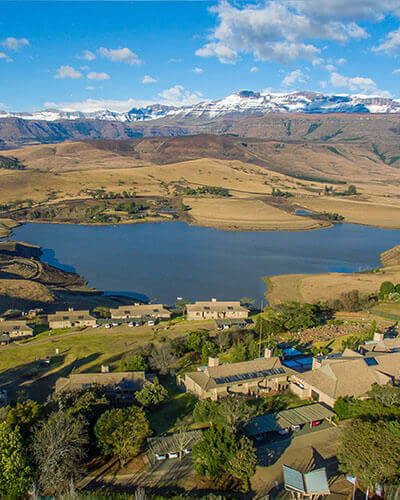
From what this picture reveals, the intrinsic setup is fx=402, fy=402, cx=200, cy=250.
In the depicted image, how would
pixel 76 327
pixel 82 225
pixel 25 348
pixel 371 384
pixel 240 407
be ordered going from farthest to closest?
pixel 82 225, pixel 76 327, pixel 25 348, pixel 371 384, pixel 240 407

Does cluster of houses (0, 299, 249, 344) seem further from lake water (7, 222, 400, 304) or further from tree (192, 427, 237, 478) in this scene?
tree (192, 427, 237, 478)

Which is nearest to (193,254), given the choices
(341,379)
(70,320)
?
(70,320)

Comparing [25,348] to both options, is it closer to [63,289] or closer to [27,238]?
[63,289]

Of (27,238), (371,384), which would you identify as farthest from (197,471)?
(27,238)

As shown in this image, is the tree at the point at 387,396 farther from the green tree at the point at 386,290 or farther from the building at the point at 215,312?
the green tree at the point at 386,290

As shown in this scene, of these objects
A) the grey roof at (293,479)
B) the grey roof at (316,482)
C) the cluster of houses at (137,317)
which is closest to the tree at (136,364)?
the cluster of houses at (137,317)

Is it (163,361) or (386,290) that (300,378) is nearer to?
(163,361)

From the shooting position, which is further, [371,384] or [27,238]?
[27,238]
